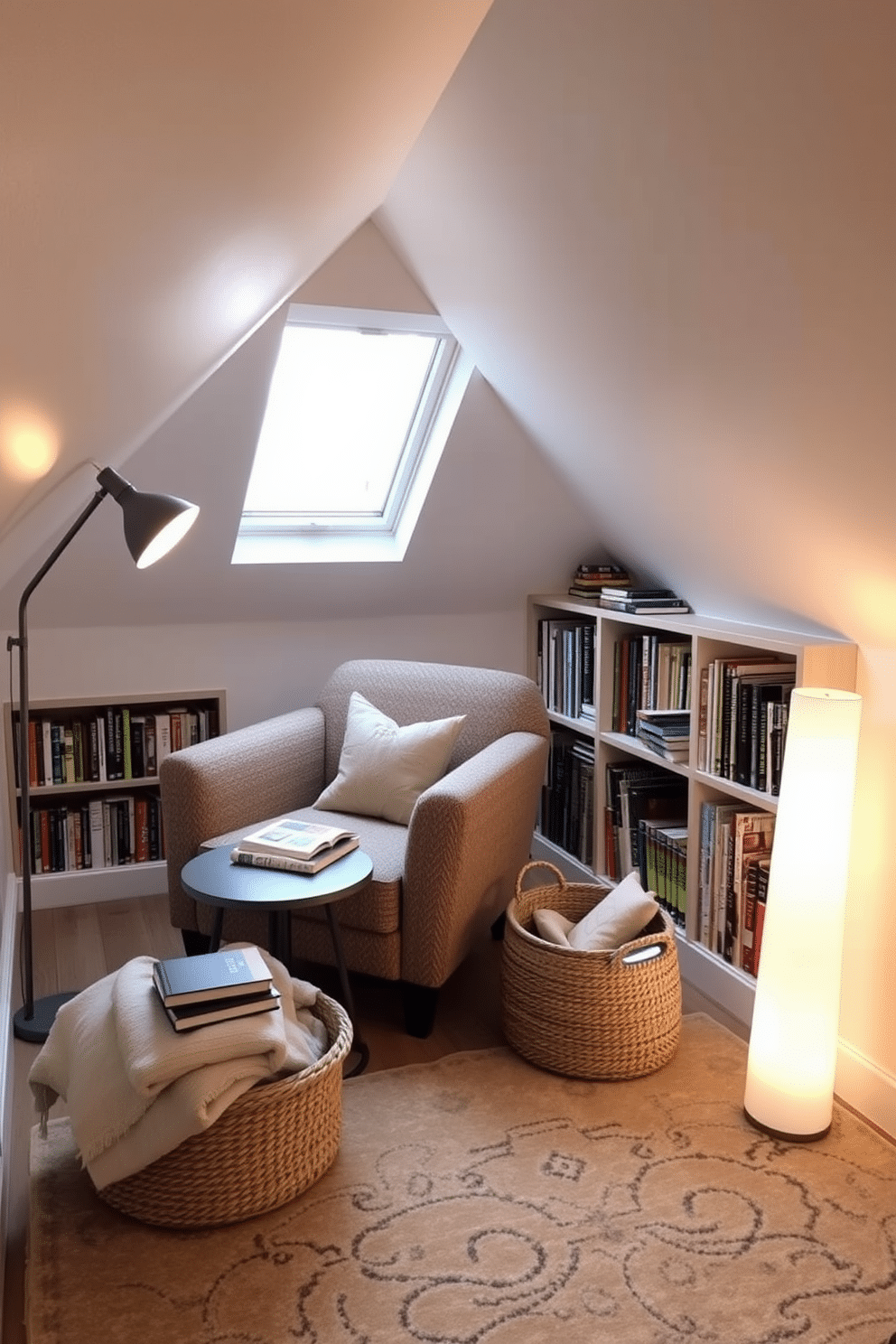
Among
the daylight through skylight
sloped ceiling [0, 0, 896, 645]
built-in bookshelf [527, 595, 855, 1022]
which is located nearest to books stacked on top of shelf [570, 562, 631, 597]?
built-in bookshelf [527, 595, 855, 1022]

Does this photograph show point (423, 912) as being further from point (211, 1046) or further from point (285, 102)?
point (285, 102)

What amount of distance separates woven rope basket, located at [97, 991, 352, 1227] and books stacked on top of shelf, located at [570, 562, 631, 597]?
210cm

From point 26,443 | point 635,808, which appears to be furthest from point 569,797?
point 26,443

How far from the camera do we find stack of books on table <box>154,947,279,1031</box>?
201 cm

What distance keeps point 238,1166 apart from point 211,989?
1.05ft

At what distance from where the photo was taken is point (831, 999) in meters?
2.24

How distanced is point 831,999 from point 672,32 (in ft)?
5.97

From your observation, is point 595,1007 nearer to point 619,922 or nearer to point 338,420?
point 619,922

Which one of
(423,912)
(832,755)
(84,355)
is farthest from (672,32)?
(423,912)

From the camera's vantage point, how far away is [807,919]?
7.31 feet

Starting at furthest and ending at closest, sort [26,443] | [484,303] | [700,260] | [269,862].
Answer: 1. [484,303]
2. [269,862]
3. [700,260]
4. [26,443]

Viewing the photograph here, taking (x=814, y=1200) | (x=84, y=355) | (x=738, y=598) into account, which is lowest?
(x=814, y=1200)

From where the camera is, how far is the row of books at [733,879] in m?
2.76

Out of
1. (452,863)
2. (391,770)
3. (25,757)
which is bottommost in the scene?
(452,863)
